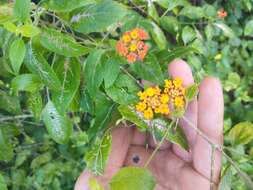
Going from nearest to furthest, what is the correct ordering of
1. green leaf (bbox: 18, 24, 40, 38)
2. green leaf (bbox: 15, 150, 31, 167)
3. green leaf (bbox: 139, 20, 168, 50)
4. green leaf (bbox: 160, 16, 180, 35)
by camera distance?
green leaf (bbox: 18, 24, 40, 38) → green leaf (bbox: 139, 20, 168, 50) → green leaf (bbox: 160, 16, 180, 35) → green leaf (bbox: 15, 150, 31, 167)

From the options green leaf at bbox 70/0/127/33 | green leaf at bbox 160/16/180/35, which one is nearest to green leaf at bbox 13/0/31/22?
green leaf at bbox 70/0/127/33

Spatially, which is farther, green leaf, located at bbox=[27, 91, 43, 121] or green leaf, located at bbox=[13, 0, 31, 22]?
green leaf, located at bbox=[27, 91, 43, 121]

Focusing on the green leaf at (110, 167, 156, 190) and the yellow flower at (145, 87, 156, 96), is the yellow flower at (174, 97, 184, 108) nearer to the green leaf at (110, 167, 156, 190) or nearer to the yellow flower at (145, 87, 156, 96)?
the yellow flower at (145, 87, 156, 96)

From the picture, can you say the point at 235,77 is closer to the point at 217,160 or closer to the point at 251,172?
the point at 251,172

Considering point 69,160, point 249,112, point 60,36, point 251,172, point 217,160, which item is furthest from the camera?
point 249,112

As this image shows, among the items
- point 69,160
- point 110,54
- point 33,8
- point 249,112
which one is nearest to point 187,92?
point 110,54

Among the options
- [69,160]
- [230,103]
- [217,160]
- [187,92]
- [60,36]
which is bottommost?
[69,160]

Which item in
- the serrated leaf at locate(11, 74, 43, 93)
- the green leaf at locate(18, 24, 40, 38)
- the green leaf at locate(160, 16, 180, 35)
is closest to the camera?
the green leaf at locate(18, 24, 40, 38)

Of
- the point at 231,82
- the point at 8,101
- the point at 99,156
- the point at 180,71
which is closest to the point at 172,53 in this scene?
the point at 180,71

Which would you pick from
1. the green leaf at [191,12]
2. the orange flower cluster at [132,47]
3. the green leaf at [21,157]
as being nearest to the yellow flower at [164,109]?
the orange flower cluster at [132,47]
